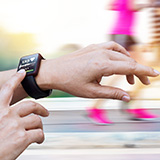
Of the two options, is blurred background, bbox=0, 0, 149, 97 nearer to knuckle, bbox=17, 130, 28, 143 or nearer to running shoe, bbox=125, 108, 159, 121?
running shoe, bbox=125, 108, 159, 121

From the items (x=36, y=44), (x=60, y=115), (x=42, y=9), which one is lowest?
(x=60, y=115)

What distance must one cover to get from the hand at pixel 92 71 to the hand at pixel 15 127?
0.14 metres

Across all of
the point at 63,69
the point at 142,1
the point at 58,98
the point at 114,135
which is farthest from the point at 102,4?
the point at 63,69

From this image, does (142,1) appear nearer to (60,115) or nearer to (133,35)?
(133,35)

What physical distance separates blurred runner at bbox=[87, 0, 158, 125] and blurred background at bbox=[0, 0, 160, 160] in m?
0.07

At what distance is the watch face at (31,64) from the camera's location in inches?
48.8

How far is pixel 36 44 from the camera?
4.52m

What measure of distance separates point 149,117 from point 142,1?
3.84ft

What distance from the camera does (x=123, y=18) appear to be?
379 centimetres

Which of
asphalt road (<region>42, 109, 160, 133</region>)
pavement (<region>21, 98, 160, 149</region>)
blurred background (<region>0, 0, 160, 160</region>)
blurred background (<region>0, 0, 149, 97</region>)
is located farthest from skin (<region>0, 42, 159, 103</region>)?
blurred background (<region>0, 0, 149, 97</region>)

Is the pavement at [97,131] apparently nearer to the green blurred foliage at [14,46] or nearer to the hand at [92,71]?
the green blurred foliage at [14,46]

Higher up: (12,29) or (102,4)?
(102,4)

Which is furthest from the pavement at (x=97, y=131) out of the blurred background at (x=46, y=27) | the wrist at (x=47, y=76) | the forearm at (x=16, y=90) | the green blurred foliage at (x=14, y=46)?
the wrist at (x=47, y=76)

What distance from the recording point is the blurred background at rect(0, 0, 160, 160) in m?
3.47
